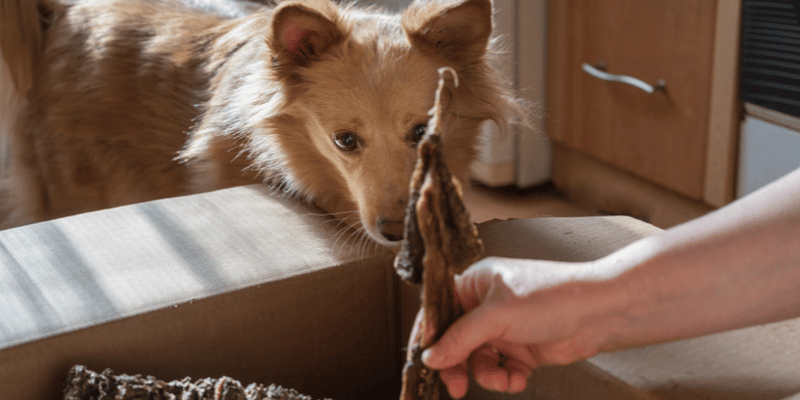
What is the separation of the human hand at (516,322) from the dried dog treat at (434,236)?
0.15 ft

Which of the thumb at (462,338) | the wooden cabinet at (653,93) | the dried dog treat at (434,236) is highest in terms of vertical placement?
the dried dog treat at (434,236)

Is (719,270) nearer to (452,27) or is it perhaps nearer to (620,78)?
(452,27)

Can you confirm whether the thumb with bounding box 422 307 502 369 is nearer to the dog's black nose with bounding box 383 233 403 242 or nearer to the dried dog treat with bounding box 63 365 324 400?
the dried dog treat with bounding box 63 365 324 400

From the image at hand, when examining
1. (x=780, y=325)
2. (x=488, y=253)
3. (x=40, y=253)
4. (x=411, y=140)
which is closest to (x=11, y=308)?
(x=40, y=253)

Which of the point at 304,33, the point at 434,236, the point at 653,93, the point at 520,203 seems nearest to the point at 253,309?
the point at 434,236

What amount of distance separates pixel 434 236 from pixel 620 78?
2.25 m

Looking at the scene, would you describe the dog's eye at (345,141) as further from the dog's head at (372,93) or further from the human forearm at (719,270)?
the human forearm at (719,270)

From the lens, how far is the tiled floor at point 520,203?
304 centimetres

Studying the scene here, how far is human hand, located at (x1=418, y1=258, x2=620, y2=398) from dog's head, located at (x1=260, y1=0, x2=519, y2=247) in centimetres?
49

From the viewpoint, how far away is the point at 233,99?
5.78ft

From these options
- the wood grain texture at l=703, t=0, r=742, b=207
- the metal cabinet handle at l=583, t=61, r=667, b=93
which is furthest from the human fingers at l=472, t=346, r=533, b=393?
the metal cabinet handle at l=583, t=61, r=667, b=93

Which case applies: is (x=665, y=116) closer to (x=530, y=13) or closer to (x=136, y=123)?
(x=530, y=13)

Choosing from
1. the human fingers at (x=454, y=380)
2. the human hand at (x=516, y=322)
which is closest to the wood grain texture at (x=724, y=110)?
the human hand at (x=516, y=322)

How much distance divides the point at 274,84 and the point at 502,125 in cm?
57
